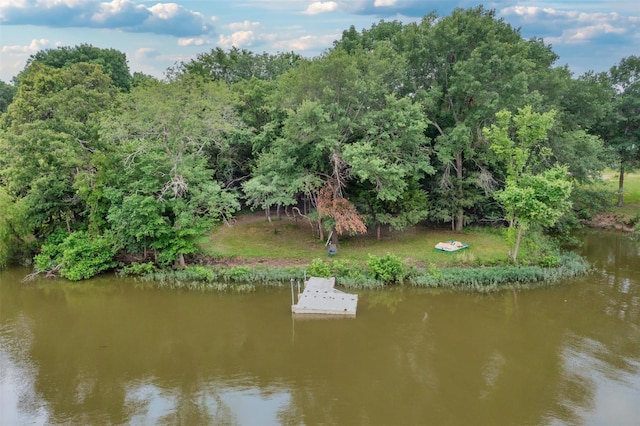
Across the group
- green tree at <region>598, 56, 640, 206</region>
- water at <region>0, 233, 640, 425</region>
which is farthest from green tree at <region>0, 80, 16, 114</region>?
green tree at <region>598, 56, 640, 206</region>

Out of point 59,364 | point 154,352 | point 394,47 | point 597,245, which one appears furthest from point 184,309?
point 597,245

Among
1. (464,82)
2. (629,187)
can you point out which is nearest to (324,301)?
(464,82)

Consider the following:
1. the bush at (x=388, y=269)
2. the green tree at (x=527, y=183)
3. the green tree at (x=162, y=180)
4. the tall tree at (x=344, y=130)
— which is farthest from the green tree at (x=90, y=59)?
the green tree at (x=527, y=183)

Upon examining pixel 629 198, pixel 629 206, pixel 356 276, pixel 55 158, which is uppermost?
pixel 55 158

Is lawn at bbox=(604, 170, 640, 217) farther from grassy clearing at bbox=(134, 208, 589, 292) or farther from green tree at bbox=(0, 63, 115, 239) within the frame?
green tree at bbox=(0, 63, 115, 239)

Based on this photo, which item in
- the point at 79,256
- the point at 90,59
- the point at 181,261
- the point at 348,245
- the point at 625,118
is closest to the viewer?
the point at 79,256

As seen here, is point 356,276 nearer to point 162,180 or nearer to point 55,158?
point 162,180
